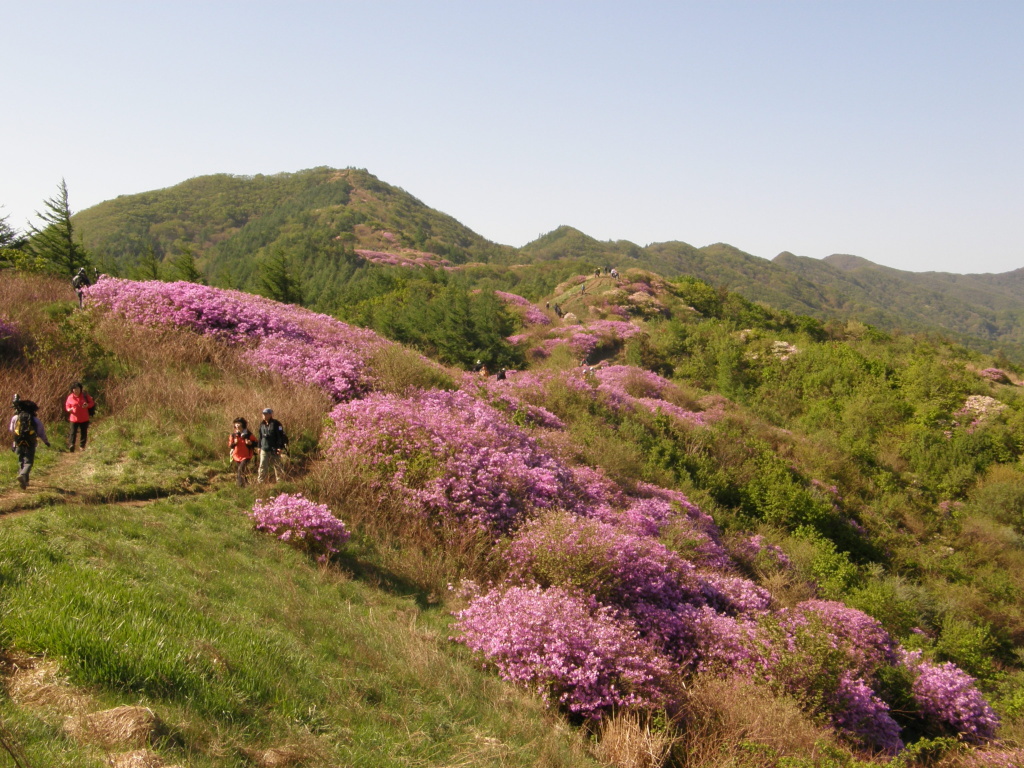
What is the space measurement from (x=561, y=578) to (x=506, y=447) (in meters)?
3.95

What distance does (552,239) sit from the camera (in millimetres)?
163000

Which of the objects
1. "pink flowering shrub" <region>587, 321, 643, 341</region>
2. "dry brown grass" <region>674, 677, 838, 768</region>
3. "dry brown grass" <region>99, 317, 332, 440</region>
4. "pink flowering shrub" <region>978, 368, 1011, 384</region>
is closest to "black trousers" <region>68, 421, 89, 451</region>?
"dry brown grass" <region>99, 317, 332, 440</region>

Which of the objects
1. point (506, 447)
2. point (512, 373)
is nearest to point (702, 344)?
point (512, 373)

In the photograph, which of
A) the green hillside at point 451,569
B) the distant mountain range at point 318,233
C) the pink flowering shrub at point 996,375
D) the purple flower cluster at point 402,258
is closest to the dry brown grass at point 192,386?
the green hillside at point 451,569

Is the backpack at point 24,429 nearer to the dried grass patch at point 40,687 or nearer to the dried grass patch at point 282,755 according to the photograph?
the dried grass patch at point 40,687

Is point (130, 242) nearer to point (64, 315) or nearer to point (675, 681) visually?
point (64, 315)

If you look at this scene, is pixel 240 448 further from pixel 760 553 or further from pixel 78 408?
pixel 760 553

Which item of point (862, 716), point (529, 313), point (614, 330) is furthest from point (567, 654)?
point (529, 313)

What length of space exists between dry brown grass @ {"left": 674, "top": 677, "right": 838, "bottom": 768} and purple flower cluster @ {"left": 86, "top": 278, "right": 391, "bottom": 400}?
981cm

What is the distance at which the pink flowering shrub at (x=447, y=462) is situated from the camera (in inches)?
402

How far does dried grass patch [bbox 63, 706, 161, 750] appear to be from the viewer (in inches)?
129

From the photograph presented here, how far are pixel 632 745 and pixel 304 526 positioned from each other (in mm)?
5071

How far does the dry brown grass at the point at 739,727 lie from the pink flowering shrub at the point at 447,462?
168 inches

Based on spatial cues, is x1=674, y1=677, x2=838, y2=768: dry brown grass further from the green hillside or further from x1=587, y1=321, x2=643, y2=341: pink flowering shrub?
x1=587, y1=321, x2=643, y2=341: pink flowering shrub
